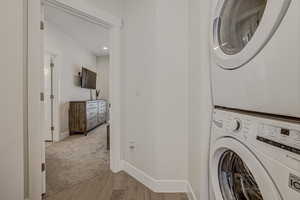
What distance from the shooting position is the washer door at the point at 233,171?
2.24ft

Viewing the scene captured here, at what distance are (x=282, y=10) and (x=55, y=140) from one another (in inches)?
166

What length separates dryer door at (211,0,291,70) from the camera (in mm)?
529

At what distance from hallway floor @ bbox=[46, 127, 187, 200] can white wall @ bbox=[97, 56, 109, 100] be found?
11.6ft

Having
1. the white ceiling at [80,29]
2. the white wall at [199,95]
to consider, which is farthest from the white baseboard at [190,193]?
the white ceiling at [80,29]

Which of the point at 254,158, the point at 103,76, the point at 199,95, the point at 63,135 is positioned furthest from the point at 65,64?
the point at 254,158

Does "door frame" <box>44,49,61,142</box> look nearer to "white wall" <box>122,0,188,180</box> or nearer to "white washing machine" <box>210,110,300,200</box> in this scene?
"white wall" <box>122,0,188,180</box>

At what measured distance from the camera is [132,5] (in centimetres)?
214

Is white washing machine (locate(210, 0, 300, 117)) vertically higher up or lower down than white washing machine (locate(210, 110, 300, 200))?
higher up

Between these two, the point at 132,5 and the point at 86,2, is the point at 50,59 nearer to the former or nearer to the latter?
the point at 86,2

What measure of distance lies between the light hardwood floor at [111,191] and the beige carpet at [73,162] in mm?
120

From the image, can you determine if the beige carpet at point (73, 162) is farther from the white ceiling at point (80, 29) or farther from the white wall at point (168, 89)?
the white ceiling at point (80, 29)

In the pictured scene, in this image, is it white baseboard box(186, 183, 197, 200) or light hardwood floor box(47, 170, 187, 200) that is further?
light hardwood floor box(47, 170, 187, 200)

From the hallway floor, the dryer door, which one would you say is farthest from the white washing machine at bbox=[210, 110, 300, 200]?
the hallway floor

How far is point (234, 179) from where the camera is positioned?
87cm
